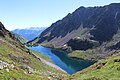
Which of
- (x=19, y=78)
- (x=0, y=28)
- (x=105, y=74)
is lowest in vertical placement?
(x=105, y=74)

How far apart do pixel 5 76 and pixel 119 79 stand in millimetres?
18204

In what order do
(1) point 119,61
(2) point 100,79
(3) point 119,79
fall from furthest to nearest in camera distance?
1. (1) point 119,61
2. (2) point 100,79
3. (3) point 119,79

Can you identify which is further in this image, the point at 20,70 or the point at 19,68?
the point at 19,68

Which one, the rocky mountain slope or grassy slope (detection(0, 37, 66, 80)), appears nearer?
grassy slope (detection(0, 37, 66, 80))

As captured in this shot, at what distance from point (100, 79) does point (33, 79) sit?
18619mm

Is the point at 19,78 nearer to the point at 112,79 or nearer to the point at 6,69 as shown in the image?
the point at 6,69

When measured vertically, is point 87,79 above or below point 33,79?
below

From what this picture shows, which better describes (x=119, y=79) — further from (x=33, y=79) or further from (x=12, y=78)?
(x=33, y=79)

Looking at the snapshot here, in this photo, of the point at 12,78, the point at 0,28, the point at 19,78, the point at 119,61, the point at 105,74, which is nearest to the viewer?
the point at 105,74

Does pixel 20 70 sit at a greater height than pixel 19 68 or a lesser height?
lesser

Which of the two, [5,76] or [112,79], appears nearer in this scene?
[112,79]

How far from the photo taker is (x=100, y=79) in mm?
37969

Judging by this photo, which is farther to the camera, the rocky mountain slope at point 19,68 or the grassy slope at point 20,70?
the rocky mountain slope at point 19,68

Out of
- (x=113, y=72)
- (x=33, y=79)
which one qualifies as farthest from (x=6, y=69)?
(x=113, y=72)
